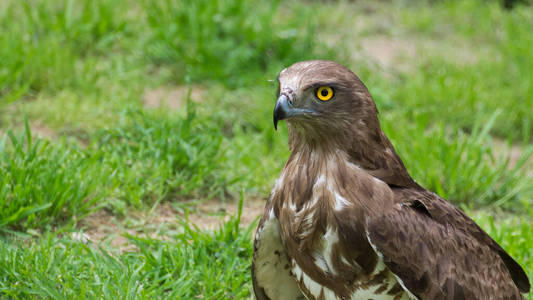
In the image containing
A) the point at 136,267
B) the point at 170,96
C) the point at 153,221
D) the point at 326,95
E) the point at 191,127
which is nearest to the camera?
the point at 326,95

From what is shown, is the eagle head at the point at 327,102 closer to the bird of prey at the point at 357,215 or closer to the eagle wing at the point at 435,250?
the bird of prey at the point at 357,215

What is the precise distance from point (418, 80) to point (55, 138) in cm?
334

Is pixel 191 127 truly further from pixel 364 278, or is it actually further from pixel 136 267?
pixel 364 278

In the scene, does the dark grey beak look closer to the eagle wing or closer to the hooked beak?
the hooked beak

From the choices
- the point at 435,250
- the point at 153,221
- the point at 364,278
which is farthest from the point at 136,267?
the point at 435,250

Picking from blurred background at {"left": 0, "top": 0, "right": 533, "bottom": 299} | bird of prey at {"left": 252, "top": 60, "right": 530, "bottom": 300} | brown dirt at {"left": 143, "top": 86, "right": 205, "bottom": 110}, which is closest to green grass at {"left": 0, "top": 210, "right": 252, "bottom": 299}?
blurred background at {"left": 0, "top": 0, "right": 533, "bottom": 299}

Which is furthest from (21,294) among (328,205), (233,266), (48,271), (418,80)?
(418,80)

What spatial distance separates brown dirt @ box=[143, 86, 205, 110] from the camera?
6.32 meters

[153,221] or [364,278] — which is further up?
[364,278]

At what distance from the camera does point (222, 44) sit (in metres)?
6.71

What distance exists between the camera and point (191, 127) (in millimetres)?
5379

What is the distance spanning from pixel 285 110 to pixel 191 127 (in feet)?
7.21

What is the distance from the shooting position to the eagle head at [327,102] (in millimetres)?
3326

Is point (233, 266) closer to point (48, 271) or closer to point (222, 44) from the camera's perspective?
point (48, 271)
